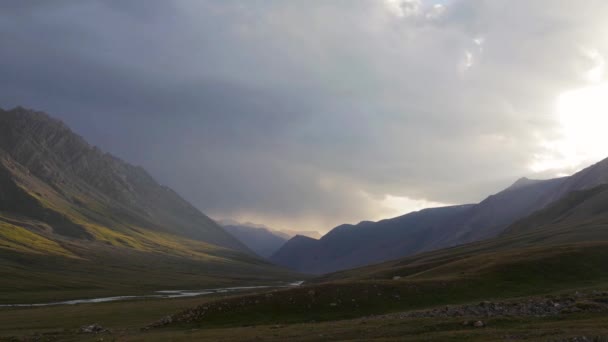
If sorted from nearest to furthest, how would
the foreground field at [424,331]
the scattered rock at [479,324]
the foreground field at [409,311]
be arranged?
the foreground field at [424,331], the scattered rock at [479,324], the foreground field at [409,311]

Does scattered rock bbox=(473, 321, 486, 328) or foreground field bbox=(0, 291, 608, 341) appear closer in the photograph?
foreground field bbox=(0, 291, 608, 341)

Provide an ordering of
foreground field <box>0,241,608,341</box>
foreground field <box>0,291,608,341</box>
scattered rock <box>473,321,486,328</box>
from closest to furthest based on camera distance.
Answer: foreground field <box>0,291,608,341</box>
scattered rock <box>473,321,486,328</box>
foreground field <box>0,241,608,341</box>

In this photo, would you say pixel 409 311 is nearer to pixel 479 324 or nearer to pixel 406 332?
pixel 479 324

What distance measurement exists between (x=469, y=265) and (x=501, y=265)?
32.1ft

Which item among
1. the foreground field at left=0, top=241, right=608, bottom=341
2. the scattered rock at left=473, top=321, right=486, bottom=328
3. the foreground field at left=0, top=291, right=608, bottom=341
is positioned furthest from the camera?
the foreground field at left=0, top=241, right=608, bottom=341

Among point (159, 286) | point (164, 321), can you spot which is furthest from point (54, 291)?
point (164, 321)

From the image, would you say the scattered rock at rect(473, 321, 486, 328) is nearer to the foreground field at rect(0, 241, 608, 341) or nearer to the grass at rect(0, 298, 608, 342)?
the foreground field at rect(0, 241, 608, 341)

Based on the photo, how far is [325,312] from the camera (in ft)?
167

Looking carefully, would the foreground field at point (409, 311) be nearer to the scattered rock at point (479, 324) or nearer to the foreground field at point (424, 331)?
the foreground field at point (424, 331)

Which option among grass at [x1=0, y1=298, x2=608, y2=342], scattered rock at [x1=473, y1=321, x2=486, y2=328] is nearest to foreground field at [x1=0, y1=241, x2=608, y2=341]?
grass at [x1=0, y1=298, x2=608, y2=342]

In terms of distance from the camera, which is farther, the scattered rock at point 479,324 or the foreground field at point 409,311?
the foreground field at point 409,311

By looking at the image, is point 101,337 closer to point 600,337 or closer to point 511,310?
point 511,310

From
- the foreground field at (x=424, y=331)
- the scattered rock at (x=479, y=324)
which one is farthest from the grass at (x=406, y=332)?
the scattered rock at (x=479, y=324)

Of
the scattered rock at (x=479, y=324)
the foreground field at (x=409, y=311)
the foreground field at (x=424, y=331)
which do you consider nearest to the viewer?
the foreground field at (x=424, y=331)
